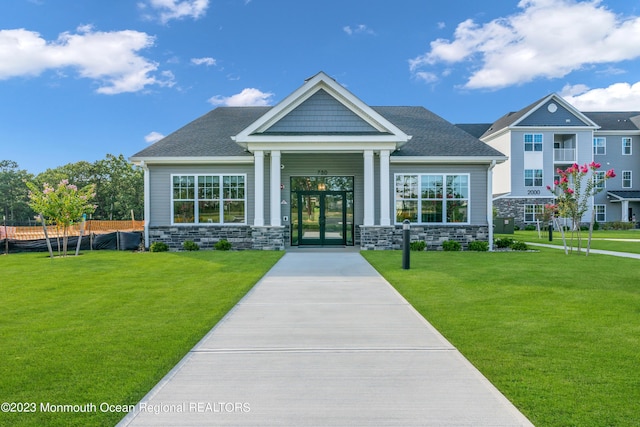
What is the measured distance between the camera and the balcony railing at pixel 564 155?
3478 cm

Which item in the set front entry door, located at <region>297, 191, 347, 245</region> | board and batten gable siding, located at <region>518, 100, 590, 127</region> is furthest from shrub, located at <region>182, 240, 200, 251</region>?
board and batten gable siding, located at <region>518, 100, 590, 127</region>

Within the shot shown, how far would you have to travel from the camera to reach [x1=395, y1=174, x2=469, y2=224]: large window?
16609 millimetres

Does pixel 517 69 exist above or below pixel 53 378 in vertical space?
above

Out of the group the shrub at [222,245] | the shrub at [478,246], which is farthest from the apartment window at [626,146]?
the shrub at [222,245]

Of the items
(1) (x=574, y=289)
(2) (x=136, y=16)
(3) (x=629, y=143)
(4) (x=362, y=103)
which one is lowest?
(1) (x=574, y=289)

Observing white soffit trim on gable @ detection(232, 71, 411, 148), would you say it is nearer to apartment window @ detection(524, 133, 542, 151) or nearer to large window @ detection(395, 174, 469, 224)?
large window @ detection(395, 174, 469, 224)

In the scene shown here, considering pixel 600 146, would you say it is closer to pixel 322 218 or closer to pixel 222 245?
pixel 322 218

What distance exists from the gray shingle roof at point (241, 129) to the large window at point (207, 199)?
3.70 ft

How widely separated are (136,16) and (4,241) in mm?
11458

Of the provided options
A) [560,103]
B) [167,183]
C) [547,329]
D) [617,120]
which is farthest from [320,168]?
[617,120]

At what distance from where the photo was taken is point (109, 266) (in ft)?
37.7

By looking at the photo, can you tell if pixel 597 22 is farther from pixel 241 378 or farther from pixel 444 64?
pixel 241 378

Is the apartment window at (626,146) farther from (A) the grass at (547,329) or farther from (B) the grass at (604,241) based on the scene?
(A) the grass at (547,329)

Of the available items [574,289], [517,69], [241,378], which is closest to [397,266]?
[574,289]
